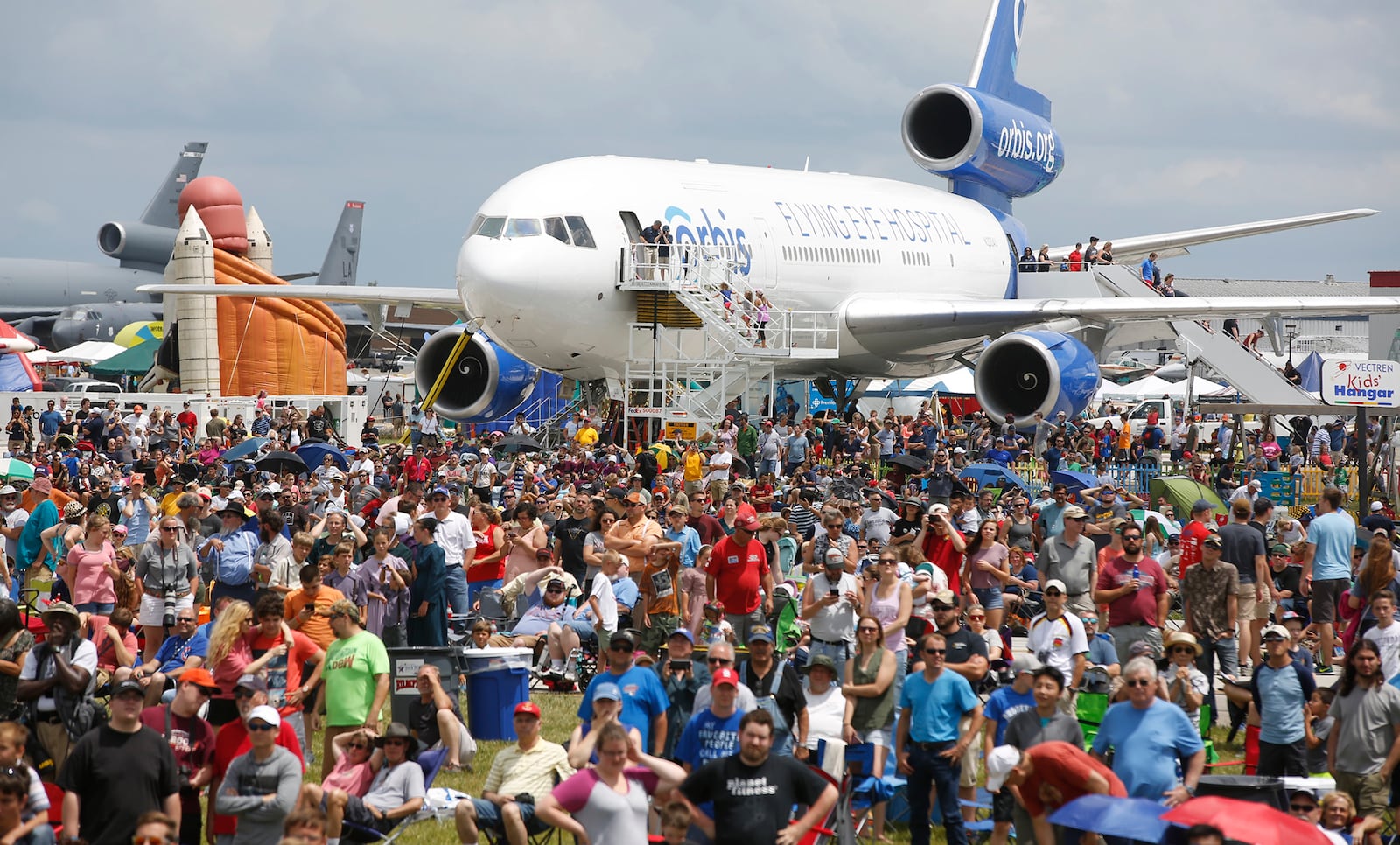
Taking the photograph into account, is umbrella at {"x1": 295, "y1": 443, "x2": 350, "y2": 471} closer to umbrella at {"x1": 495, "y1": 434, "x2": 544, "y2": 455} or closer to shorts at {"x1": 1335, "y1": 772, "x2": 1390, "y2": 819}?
umbrella at {"x1": 495, "y1": 434, "x2": 544, "y2": 455}

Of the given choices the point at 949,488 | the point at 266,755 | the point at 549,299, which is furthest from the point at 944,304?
the point at 266,755

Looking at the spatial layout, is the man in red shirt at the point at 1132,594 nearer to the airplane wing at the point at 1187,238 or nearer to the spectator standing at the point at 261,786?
the spectator standing at the point at 261,786

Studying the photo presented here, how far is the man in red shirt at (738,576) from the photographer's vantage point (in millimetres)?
11328

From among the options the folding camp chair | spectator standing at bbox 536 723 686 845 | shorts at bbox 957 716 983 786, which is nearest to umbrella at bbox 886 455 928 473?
shorts at bbox 957 716 983 786

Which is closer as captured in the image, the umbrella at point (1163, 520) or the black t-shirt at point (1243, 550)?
the black t-shirt at point (1243, 550)

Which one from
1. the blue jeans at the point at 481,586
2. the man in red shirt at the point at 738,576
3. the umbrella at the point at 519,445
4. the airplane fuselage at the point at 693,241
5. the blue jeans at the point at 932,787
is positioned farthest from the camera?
the umbrella at the point at 519,445

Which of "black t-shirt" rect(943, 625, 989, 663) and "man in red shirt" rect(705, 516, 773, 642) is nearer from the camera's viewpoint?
"black t-shirt" rect(943, 625, 989, 663)

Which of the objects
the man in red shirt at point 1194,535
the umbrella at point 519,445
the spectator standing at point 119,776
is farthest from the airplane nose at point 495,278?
the spectator standing at point 119,776

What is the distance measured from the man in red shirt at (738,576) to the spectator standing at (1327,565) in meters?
4.18

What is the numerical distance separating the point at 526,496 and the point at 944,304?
14.1m

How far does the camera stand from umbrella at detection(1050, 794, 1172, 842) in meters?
6.06

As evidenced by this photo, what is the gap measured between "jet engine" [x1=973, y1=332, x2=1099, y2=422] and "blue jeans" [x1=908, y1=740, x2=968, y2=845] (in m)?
16.6

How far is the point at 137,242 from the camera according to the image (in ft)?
248

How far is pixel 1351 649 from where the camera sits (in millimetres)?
8164
